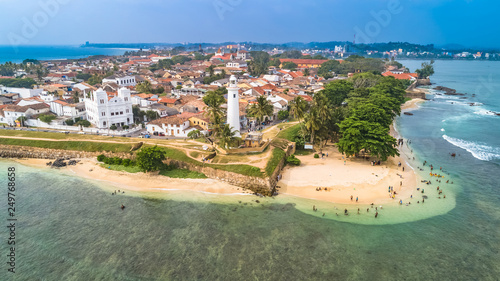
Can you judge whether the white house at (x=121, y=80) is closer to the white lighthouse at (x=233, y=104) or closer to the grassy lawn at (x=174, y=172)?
the grassy lawn at (x=174, y=172)

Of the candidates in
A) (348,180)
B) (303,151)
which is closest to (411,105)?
(303,151)

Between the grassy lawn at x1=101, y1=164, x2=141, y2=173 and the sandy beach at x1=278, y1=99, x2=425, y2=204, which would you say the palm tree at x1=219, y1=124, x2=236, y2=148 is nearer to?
the sandy beach at x1=278, y1=99, x2=425, y2=204

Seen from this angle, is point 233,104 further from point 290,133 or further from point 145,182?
point 145,182

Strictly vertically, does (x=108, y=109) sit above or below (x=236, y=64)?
below

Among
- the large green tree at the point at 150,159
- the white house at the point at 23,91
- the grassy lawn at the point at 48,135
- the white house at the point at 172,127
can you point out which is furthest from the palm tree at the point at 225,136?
the white house at the point at 23,91

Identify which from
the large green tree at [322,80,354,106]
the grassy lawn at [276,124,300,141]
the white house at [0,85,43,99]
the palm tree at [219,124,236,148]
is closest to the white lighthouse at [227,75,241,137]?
the palm tree at [219,124,236,148]

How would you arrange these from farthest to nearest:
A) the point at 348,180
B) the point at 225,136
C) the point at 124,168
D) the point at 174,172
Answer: the point at 124,168, the point at 225,136, the point at 174,172, the point at 348,180
